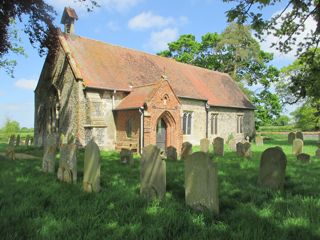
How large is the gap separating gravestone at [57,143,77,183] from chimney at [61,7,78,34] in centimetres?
1745

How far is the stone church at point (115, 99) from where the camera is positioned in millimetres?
18703

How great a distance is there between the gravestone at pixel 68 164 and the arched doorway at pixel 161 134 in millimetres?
12134

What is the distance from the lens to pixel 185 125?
2400 centimetres

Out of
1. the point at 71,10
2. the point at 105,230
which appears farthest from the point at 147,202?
the point at 71,10

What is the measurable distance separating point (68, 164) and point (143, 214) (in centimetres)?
346

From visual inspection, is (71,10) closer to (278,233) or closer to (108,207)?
(108,207)

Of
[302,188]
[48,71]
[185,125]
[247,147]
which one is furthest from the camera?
[185,125]

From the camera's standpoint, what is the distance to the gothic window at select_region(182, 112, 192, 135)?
23844mm

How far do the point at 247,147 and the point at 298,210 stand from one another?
33.1 ft

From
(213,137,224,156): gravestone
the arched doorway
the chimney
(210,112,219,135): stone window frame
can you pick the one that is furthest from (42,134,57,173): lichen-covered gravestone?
(210,112,219,135): stone window frame

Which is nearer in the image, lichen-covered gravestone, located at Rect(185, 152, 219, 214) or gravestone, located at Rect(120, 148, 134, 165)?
lichen-covered gravestone, located at Rect(185, 152, 219, 214)

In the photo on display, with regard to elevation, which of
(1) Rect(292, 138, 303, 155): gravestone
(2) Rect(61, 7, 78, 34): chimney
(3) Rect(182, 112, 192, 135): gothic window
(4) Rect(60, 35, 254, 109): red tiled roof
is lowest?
(1) Rect(292, 138, 303, 155): gravestone

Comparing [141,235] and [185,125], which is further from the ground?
[185,125]

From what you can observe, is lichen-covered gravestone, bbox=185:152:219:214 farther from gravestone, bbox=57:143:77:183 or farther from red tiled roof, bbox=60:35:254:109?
red tiled roof, bbox=60:35:254:109
